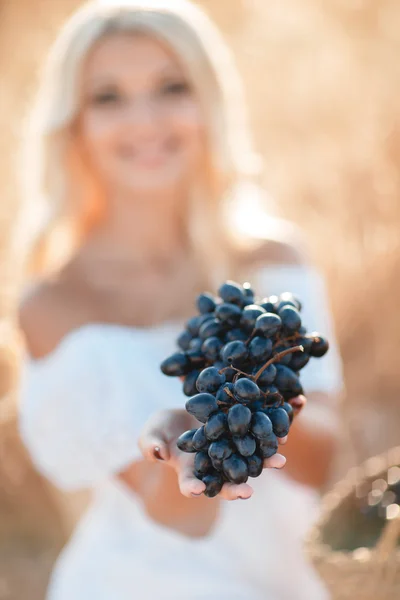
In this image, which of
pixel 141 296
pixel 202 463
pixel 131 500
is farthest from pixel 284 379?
pixel 141 296

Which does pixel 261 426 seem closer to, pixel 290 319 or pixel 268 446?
pixel 268 446

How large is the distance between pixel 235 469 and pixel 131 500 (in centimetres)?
84

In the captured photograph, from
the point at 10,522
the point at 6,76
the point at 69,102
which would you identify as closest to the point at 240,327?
the point at 69,102

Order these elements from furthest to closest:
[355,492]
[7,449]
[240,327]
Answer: [7,449] → [355,492] → [240,327]

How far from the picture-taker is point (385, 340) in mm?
2502

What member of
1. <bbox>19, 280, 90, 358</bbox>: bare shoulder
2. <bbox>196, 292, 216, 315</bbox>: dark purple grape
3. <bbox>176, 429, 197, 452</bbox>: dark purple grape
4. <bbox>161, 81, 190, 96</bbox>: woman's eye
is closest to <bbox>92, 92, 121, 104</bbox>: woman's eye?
<bbox>161, 81, 190, 96</bbox>: woman's eye

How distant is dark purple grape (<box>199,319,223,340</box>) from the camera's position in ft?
2.45

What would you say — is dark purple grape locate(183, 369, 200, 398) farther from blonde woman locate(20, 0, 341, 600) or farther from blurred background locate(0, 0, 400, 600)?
blurred background locate(0, 0, 400, 600)

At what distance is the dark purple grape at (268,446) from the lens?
62 cm

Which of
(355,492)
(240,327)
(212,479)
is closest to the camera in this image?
(212,479)

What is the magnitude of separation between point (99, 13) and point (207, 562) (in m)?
1.19

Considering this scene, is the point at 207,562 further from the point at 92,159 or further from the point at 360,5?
the point at 360,5

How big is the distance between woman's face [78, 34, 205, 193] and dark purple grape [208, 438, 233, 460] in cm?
99

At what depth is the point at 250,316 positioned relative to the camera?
28.9 inches
